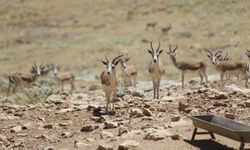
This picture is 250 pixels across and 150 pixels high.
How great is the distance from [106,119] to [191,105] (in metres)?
2.59

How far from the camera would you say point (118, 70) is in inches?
1480

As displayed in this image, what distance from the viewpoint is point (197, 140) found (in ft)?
40.8

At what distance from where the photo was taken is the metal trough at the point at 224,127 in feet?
35.7

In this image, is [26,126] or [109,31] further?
[109,31]

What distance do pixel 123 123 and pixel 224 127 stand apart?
11.3 feet

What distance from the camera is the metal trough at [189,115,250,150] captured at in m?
10.9

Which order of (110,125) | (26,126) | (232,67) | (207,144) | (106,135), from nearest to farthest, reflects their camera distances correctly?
1. (207,144)
2. (106,135)
3. (110,125)
4. (26,126)
5. (232,67)

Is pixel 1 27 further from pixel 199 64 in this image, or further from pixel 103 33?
pixel 199 64

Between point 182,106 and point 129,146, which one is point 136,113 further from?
point 129,146

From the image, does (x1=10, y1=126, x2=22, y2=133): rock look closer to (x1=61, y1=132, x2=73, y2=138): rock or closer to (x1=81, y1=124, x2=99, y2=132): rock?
(x1=61, y1=132, x2=73, y2=138): rock

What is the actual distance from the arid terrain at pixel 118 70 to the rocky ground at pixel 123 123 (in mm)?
25

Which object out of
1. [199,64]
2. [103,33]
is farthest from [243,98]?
[103,33]

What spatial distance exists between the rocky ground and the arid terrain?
0.08 ft

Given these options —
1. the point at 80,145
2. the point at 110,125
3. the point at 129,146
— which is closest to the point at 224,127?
the point at 129,146
